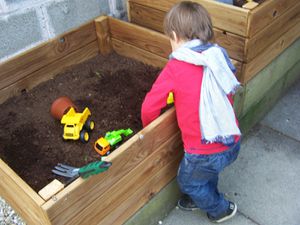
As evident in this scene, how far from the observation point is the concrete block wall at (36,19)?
212cm

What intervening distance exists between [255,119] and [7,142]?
68.6 inches

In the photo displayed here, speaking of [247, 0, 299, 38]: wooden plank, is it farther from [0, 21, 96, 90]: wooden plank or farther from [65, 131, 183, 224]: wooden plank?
[0, 21, 96, 90]: wooden plank

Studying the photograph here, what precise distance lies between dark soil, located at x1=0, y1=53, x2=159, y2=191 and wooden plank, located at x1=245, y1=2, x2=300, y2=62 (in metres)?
0.67

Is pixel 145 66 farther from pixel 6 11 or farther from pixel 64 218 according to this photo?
pixel 64 218

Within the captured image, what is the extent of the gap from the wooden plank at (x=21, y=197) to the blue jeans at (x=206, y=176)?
739 millimetres

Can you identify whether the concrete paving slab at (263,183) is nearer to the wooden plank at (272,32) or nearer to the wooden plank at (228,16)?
the wooden plank at (272,32)

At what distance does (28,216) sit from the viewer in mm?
1565

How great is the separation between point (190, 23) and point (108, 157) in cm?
69

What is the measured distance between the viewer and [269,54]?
7.95 ft

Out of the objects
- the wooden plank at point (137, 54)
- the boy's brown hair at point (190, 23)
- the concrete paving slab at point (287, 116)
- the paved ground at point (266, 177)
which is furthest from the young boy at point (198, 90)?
the concrete paving slab at point (287, 116)

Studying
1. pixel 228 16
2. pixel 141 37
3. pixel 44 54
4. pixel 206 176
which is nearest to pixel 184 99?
pixel 206 176

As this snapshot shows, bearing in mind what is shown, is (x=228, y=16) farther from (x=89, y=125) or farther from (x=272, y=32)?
(x=89, y=125)

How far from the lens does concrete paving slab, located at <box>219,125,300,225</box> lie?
2.11 meters

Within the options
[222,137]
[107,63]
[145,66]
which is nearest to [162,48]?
[145,66]
